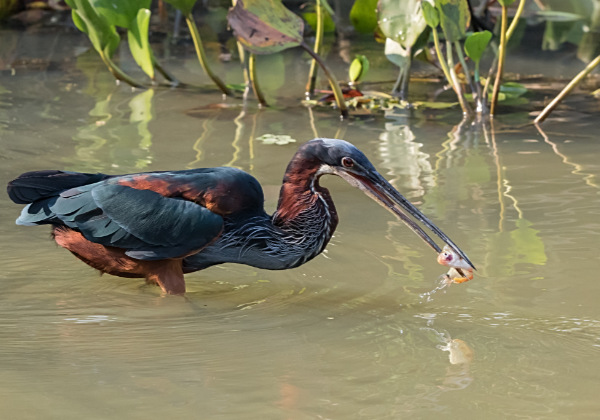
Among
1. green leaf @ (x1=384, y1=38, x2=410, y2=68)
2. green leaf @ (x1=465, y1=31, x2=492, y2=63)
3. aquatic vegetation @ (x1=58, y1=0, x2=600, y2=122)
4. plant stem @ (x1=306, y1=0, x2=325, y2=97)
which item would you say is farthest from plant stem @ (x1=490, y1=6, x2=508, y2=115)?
plant stem @ (x1=306, y1=0, x2=325, y2=97)

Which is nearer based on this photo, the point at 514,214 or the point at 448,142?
the point at 514,214

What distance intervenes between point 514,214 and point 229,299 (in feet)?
6.10

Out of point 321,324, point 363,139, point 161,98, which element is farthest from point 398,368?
point 161,98

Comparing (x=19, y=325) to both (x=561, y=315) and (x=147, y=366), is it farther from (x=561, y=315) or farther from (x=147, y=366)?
(x=561, y=315)

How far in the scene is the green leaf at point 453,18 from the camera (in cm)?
698

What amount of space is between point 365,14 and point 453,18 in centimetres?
226

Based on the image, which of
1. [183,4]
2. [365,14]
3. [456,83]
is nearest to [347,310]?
[456,83]

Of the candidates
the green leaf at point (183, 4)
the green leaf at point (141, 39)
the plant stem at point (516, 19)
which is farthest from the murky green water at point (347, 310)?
the green leaf at point (183, 4)

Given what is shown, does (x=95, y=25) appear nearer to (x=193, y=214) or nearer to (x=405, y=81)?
(x=405, y=81)

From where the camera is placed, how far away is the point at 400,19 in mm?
7430

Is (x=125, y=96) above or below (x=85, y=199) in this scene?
below

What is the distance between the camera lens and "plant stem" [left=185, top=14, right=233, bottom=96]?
7480 millimetres

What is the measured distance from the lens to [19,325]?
378 cm

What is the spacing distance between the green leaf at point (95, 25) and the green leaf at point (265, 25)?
123 centimetres
